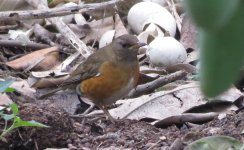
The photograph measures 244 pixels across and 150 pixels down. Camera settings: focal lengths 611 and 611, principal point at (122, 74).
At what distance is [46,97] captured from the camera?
4664mm

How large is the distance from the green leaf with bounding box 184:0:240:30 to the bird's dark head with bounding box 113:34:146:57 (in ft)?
14.3

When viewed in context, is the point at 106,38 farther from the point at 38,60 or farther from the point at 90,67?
the point at 90,67

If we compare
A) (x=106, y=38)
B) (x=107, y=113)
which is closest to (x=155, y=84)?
(x=107, y=113)

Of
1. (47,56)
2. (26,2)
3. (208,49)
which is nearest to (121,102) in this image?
(47,56)

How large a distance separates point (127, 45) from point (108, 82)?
439 millimetres

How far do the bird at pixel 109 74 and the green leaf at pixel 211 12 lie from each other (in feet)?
12.6

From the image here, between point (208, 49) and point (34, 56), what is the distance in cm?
501

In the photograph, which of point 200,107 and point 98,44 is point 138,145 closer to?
point 200,107

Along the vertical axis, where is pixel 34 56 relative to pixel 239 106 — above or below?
below

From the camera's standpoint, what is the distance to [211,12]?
266 millimetres

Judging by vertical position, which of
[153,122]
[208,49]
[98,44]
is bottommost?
[98,44]

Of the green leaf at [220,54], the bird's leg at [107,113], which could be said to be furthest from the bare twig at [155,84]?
the green leaf at [220,54]

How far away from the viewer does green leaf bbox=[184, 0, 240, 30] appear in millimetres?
264

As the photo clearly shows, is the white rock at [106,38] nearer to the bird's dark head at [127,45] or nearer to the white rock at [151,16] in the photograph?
the white rock at [151,16]
